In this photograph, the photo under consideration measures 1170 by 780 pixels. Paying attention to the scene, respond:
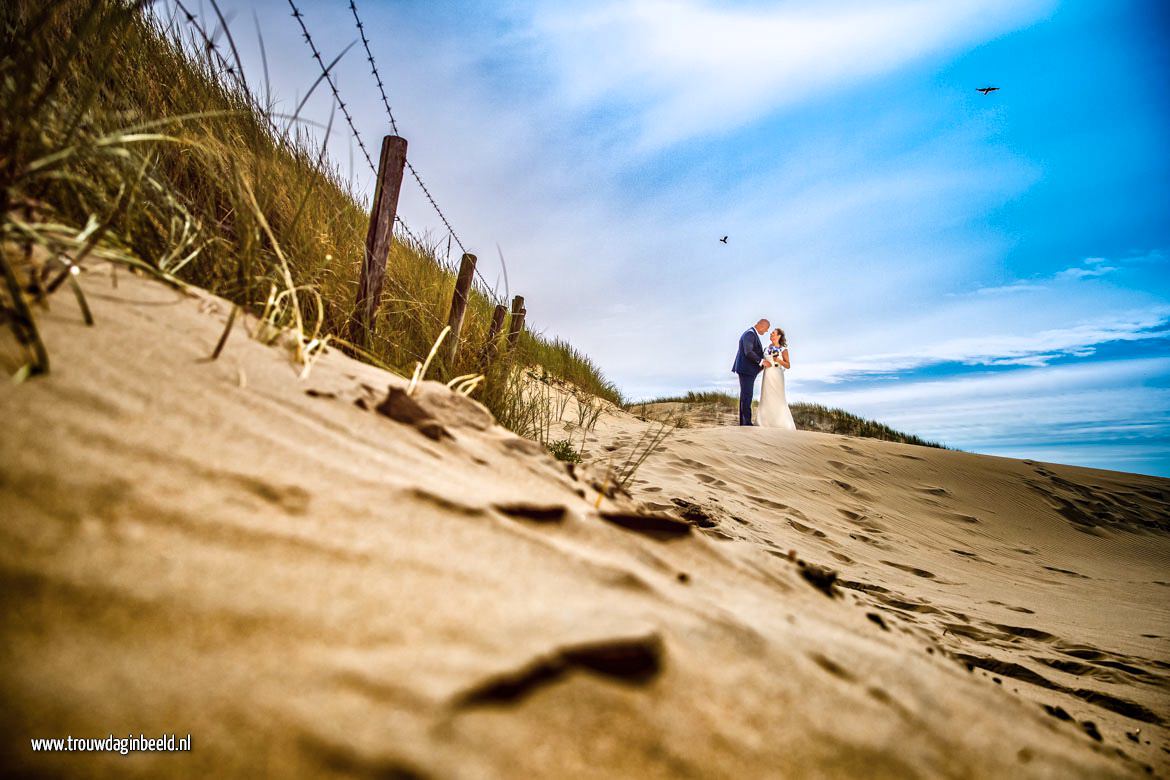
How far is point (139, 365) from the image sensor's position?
1.06 metres

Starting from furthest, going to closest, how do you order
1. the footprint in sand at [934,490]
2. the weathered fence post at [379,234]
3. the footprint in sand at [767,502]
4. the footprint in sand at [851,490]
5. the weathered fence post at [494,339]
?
Answer: the footprint in sand at [934,490] < the footprint in sand at [851,490] < the footprint in sand at [767,502] < the weathered fence post at [494,339] < the weathered fence post at [379,234]

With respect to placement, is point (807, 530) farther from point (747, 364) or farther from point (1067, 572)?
point (747, 364)

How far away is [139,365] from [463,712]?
97 centimetres

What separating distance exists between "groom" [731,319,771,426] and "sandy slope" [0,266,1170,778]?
27.9 feet

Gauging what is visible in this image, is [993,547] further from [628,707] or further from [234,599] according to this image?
[234,599]

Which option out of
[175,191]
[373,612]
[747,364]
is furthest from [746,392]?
[373,612]

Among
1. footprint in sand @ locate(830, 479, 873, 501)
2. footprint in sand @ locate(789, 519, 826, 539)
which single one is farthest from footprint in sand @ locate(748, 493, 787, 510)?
footprint in sand @ locate(830, 479, 873, 501)

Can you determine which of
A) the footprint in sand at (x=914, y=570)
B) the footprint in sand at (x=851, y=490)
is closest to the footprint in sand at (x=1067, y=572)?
the footprint in sand at (x=851, y=490)

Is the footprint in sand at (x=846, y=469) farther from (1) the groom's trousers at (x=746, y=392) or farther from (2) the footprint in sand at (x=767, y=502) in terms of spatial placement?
(1) the groom's trousers at (x=746, y=392)

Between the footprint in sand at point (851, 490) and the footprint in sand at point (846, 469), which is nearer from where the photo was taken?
the footprint in sand at point (851, 490)

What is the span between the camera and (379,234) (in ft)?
9.53

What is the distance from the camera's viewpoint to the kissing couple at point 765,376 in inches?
388

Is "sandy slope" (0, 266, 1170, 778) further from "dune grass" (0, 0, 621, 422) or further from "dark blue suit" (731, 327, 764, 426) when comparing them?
"dark blue suit" (731, 327, 764, 426)

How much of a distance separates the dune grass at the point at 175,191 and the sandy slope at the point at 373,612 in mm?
259
